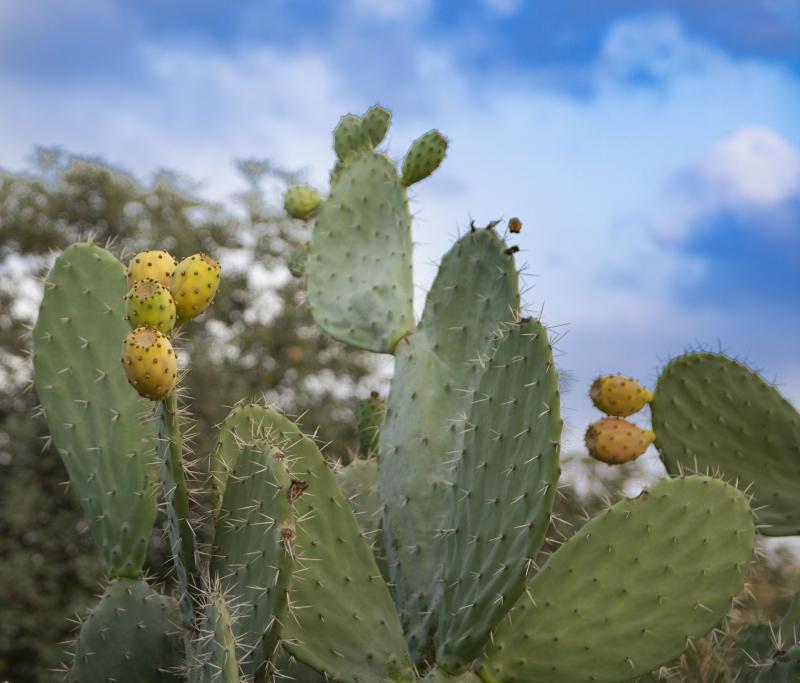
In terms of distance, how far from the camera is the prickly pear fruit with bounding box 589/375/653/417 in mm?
2104

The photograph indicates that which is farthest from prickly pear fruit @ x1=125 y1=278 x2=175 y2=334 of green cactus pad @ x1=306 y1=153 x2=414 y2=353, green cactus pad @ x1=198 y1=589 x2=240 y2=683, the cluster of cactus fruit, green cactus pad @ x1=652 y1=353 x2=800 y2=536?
green cactus pad @ x1=652 y1=353 x2=800 y2=536

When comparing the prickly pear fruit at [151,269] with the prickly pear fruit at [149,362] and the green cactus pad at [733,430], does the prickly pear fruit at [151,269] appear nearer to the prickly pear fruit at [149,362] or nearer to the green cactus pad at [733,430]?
the prickly pear fruit at [149,362]

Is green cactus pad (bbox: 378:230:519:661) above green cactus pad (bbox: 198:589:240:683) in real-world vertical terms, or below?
above

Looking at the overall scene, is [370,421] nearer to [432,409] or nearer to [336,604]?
[432,409]

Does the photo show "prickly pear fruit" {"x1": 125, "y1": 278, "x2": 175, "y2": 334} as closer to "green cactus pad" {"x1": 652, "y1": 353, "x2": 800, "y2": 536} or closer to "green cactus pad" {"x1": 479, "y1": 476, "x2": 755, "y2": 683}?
"green cactus pad" {"x1": 479, "y1": 476, "x2": 755, "y2": 683}

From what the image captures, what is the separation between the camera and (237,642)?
1.54 m

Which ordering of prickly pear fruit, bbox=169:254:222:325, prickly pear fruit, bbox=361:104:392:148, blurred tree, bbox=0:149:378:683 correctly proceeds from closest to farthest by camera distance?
prickly pear fruit, bbox=169:254:222:325 → prickly pear fruit, bbox=361:104:392:148 → blurred tree, bbox=0:149:378:683

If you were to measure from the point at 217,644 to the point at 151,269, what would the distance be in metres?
0.56

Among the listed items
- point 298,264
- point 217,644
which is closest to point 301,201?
point 298,264

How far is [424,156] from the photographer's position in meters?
2.40

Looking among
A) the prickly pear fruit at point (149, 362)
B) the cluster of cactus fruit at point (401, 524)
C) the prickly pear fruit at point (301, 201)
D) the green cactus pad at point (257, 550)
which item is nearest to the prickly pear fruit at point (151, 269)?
the cluster of cactus fruit at point (401, 524)

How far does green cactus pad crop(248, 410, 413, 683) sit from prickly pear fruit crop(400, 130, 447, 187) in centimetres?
94

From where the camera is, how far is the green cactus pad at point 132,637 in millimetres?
1804

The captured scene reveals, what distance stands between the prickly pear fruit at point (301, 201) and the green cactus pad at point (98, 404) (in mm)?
768
